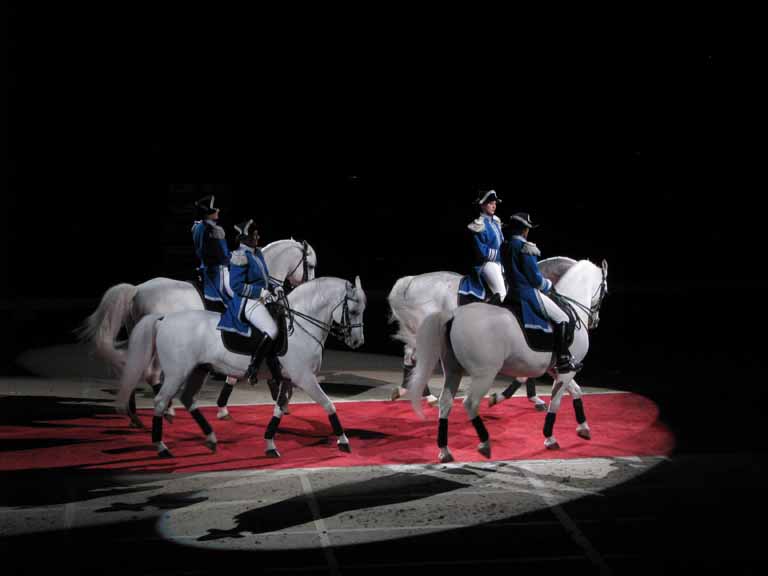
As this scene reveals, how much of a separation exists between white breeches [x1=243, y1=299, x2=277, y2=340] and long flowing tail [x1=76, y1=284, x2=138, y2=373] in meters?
1.99

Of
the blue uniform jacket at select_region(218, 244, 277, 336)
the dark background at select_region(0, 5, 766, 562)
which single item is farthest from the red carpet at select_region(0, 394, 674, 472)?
the dark background at select_region(0, 5, 766, 562)

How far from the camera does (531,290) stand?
8344mm

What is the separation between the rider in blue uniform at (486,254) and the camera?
32.6ft

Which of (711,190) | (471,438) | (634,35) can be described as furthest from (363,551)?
(711,190)

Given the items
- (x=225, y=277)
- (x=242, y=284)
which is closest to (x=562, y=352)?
(x=242, y=284)

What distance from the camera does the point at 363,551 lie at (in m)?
5.98

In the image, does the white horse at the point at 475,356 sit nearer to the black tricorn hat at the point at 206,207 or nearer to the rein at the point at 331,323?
the rein at the point at 331,323

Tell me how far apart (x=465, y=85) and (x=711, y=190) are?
5838mm

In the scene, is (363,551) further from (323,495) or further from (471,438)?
(471,438)

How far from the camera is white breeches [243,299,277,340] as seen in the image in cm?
830

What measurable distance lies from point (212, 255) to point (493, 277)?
8.84 feet

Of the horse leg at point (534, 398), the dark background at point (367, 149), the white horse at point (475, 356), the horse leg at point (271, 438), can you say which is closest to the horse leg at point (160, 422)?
the horse leg at point (271, 438)

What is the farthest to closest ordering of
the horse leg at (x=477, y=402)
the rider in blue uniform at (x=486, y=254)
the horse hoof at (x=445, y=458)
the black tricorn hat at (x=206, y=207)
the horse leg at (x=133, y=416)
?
the rider in blue uniform at (x=486, y=254), the black tricorn hat at (x=206, y=207), the horse leg at (x=133, y=416), the horse leg at (x=477, y=402), the horse hoof at (x=445, y=458)

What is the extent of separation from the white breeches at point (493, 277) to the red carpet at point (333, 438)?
1197 millimetres
